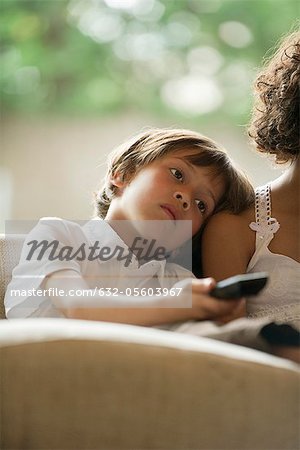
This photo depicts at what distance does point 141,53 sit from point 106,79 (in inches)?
8.3

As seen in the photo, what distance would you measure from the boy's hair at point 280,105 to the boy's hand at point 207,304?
0.54m

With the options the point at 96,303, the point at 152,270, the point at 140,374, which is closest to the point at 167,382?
the point at 140,374

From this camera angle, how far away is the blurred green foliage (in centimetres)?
327

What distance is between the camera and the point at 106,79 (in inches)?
132

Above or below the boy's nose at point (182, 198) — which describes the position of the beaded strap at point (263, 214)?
below

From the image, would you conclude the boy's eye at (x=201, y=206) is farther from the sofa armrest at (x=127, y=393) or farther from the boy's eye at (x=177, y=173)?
the sofa armrest at (x=127, y=393)

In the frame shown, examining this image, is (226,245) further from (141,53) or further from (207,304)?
(141,53)

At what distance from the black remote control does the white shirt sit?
0.94 ft

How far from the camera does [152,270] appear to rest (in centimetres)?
121

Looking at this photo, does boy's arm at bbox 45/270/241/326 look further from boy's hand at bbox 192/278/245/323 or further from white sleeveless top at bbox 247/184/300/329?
white sleeveless top at bbox 247/184/300/329

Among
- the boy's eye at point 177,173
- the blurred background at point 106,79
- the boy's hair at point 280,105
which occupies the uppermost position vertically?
the boy's hair at point 280,105

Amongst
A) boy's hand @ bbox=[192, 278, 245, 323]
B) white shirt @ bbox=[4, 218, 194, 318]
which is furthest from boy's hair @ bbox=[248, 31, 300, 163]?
boy's hand @ bbox=[192, 278, 245, 323]

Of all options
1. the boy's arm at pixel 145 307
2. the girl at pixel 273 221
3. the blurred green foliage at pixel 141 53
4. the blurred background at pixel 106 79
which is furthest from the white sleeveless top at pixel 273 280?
the blurred green foliage at pixel 141 53

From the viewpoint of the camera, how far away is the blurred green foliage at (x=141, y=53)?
3.27 metres
